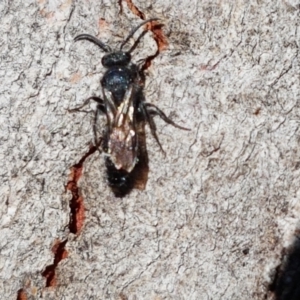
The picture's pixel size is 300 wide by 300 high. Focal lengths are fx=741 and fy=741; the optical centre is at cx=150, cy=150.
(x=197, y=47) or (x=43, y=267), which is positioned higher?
(x=197, y=47)

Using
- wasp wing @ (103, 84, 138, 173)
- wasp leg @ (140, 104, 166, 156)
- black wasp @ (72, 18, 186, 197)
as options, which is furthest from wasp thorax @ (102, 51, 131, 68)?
wasp leg @ (140, 104, 166, 156)

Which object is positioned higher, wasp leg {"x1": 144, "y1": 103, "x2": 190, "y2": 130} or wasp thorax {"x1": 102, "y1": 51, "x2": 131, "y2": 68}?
wasp thorax {"x1": 102, "y1": 51, "x2": 131, "y2": 68}

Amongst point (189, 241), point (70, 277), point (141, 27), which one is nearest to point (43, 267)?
point (70, 277)

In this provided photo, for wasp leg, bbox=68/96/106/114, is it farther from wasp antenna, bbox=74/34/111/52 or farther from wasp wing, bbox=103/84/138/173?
wasp antenna, bbox=74/34/111/52

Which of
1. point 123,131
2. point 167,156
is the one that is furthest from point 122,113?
point 167,156

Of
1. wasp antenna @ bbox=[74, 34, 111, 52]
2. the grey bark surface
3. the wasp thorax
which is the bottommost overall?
the grey bark surface

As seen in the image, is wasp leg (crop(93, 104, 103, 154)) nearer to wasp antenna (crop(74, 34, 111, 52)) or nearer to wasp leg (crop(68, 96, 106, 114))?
wasp leg (crop(68, 96, 106, 114))

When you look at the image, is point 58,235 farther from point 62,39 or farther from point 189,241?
point 62,39
